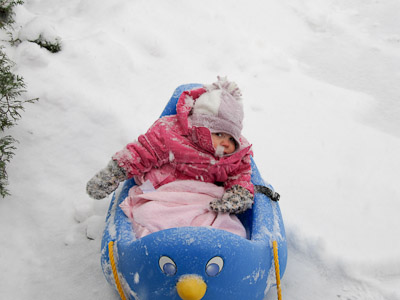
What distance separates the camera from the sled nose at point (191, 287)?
1.48 metres

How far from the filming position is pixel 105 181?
190cm

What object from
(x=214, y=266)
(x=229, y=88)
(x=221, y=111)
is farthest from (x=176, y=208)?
(x=229, y=88)

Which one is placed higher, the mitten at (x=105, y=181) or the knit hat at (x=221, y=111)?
the knit hat at (x=221, y=111)

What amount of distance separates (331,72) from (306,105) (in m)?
0.81

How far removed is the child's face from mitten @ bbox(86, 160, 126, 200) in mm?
463

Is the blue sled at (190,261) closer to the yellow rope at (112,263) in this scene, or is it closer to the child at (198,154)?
the yellow rope at (112,263)

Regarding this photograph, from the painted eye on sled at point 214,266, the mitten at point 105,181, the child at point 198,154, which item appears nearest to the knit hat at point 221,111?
the child at point 198,154

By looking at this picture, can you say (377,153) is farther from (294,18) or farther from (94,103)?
(294,18)

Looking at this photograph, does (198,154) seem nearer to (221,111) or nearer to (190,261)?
(221,111)

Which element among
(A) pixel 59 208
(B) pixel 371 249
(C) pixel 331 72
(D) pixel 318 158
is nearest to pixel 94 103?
(A) pixel 59 208

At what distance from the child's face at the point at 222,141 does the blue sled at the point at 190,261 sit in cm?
43

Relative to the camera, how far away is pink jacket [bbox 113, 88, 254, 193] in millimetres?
1978

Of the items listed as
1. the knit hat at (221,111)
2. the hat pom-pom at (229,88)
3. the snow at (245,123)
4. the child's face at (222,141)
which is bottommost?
the snow at (245,123)

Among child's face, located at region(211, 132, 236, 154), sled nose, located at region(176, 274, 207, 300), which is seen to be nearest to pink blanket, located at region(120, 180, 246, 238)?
child's face, located at region(211, 132, 236, 154)
